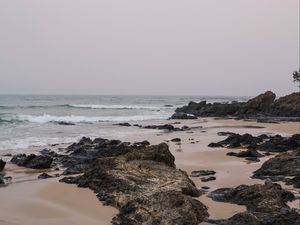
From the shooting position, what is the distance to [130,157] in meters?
10.6

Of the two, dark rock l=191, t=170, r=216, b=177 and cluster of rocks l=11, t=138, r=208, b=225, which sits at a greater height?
cluster of rocks l=11, t=138, r=208, b=225

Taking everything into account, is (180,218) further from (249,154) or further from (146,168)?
(249,154)

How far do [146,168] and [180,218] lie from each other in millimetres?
2654

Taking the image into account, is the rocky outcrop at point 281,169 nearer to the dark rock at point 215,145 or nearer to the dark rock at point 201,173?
the dark rock at point 201,173

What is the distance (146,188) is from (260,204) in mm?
2273

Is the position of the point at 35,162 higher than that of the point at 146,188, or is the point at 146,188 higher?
the point at 146,188

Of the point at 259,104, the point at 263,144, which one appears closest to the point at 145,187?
the point at 263,144

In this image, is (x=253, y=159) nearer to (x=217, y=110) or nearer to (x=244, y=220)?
(x=244, y=220)

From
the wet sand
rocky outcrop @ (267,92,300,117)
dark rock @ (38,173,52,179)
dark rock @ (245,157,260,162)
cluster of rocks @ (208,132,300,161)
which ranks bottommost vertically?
dark rock @ (38,173,52,179)

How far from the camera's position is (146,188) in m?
8.76

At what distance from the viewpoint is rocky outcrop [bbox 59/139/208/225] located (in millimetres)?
7508

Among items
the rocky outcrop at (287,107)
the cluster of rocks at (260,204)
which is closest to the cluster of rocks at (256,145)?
the cluster of rocks at (260,204)

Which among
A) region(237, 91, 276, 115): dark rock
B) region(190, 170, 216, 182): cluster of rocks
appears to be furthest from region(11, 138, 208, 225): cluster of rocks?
region(237, 91, 276, 115): dark rock

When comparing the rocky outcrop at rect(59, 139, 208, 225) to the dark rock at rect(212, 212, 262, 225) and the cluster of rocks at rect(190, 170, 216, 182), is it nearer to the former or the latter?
the dark rock at rect(212, 212, 262, 225)
